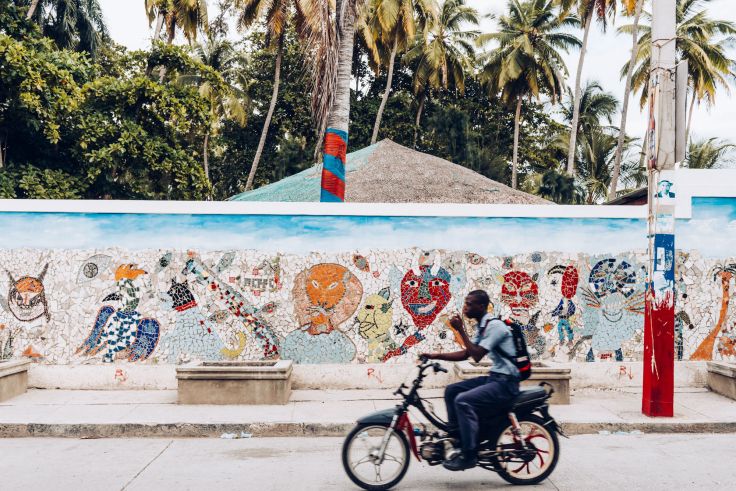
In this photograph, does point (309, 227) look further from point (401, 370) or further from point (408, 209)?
point (401, 370)

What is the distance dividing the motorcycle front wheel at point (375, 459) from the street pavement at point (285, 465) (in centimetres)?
22

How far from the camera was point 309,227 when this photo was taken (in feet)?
34.2

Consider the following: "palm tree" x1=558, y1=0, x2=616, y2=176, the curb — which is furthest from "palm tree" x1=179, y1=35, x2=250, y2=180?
the curb

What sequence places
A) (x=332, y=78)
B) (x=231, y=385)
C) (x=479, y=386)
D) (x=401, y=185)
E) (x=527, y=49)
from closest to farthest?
(x=479, y=386) → (x=231, y=385) → (x=332, y=78) → (x=401, y=185) → (x=527, y=49)

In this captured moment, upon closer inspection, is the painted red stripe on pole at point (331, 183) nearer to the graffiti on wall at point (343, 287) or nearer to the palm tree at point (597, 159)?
the graffiti on wall at point (343, 287)

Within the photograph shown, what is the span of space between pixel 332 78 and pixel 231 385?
7.82 m

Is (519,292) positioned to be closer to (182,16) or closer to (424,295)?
(424,295)

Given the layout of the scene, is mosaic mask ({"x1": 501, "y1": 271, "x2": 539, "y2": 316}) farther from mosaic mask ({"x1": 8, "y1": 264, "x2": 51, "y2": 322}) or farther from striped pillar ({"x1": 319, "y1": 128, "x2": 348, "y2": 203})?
mosaic mask ({"x1": 8, "y1": 264, "x2": 51, "y2": 322})

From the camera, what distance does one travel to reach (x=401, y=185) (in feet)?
71.2

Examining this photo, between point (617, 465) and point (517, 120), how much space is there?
32595mm

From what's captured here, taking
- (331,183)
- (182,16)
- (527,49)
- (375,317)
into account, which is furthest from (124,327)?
(527,49)

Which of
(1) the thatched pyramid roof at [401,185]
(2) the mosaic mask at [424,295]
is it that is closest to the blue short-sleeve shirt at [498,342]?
(2) the mosaic mask at [424,295]

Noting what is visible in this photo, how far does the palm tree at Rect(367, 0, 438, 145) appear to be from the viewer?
27.9 metres

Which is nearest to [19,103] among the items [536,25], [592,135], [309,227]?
[309,227]
